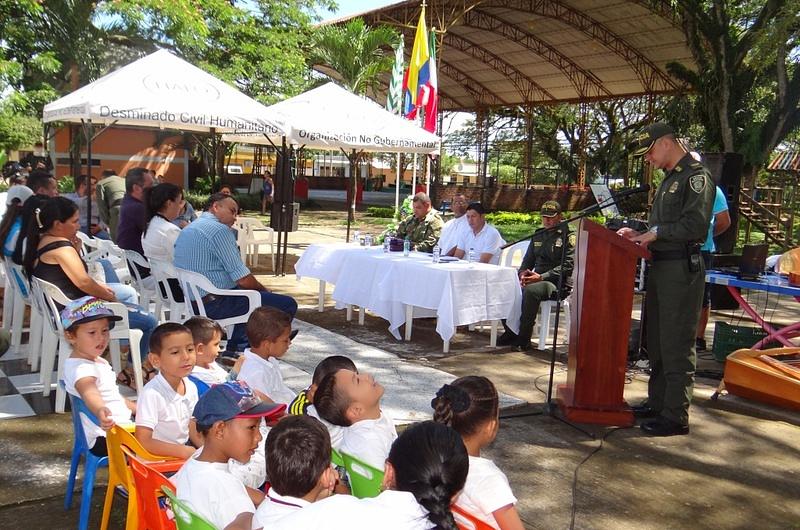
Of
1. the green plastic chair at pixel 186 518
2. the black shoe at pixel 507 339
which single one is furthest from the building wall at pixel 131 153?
the green plastic chair at pixel 186 518

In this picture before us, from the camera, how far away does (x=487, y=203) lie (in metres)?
28.7

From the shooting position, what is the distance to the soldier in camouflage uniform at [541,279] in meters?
6.46

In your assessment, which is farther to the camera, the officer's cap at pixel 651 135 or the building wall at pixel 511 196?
the building wall at pixel 511 196

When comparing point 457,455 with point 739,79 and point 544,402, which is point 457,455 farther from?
point 739,79

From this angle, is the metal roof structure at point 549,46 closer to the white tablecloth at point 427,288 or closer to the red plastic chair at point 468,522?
the white tablecloth at point 427,288

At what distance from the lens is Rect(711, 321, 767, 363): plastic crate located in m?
6.32

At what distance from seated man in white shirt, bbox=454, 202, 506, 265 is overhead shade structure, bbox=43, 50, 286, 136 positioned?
2443mm

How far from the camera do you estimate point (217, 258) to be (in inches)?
210

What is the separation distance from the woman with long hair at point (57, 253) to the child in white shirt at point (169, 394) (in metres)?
1.54

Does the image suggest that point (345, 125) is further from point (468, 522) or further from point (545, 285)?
point (468, 522)

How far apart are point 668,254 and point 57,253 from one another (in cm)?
370

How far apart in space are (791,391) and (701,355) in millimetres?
1894

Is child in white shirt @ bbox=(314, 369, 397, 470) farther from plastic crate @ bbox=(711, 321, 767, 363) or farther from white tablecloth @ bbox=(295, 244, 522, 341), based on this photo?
plastic crate @ bbox=(711, 321, 767, 363)

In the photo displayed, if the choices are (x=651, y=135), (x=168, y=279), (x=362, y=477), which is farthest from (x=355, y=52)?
(x=362, y=477)
